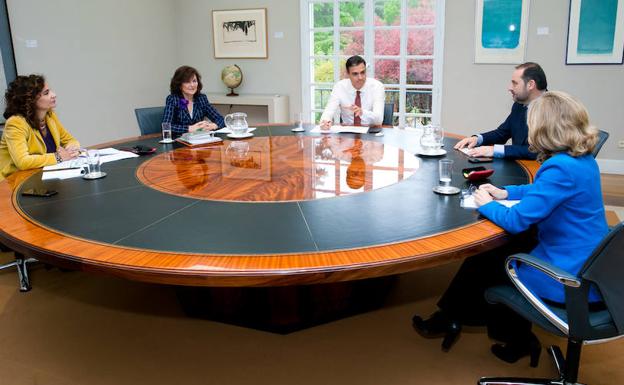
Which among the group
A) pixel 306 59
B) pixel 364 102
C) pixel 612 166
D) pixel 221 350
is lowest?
pixel 221 350

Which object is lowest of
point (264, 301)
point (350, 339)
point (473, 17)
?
point (350, 339)

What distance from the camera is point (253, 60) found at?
19.2ft

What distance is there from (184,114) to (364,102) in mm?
1399

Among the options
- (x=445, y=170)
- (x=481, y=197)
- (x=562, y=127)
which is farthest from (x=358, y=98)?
(x=562, y=127)

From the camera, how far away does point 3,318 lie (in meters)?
2.34

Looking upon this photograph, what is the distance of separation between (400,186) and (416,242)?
1.93 ft

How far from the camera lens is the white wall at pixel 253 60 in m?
5.59

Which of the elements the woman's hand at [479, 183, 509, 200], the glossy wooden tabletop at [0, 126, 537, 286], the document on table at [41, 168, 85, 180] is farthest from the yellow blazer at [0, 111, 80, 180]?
the woman's hand at [479, 183, 509, 200]

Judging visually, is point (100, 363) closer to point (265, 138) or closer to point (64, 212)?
point (64, 212)

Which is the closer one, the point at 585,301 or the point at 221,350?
the point at 585,301

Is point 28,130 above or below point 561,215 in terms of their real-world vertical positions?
above

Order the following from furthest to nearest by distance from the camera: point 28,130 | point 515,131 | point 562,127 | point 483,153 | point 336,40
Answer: point 336,40, point 515,131, point 28,130, point 483,153, point 562,127

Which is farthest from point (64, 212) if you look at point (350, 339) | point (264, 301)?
point (350, 339)

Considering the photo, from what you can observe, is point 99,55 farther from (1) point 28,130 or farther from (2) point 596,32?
(2) point 596,32
